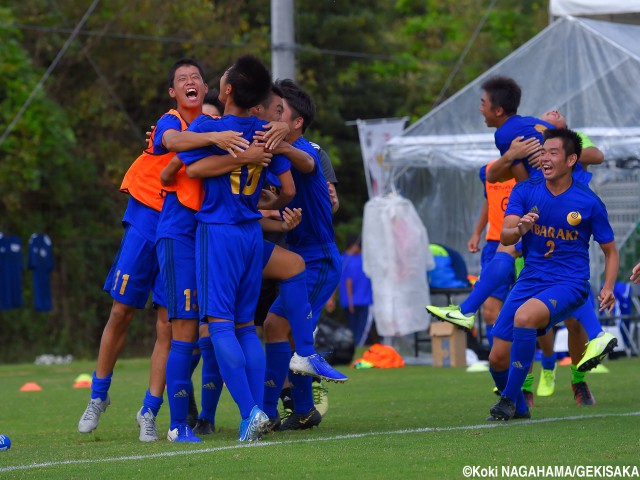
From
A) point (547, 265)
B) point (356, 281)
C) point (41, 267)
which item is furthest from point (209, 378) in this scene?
point (356, 281)

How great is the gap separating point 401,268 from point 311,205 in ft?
29.6

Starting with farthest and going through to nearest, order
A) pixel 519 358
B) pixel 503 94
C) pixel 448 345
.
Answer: pixel 448 345, pixel 503 94, pixel 519 358

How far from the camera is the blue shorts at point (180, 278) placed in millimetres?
6883

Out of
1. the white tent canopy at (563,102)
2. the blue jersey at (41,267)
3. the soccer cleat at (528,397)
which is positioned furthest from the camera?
the blue jersey at (41,267)

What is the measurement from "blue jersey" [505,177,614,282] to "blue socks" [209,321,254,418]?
215 centimetres

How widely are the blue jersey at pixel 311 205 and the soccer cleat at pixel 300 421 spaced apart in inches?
41.7

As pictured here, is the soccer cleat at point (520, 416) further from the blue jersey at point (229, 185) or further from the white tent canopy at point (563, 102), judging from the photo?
the white tent canopy at point (563, 102)

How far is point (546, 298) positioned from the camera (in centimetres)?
757

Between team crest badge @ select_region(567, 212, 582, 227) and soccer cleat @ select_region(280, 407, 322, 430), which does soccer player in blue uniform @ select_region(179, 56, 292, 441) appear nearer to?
soccer cleat @ select_region(280, 407, 322, 430)

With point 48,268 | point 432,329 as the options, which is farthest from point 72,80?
point 432,329

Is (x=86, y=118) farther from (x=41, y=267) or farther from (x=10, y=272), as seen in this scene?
(x=10, y=272)

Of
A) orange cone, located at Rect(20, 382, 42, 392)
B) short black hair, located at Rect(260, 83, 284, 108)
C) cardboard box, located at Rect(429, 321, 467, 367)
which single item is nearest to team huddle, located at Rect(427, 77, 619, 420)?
short black hair, located at Rect(260, 83, 284, 108)

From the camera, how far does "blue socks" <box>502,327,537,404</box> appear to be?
24.9ft

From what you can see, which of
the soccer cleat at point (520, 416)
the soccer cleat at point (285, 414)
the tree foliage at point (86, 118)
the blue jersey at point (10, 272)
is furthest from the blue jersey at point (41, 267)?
the soccer cleat at point (520, 416)
